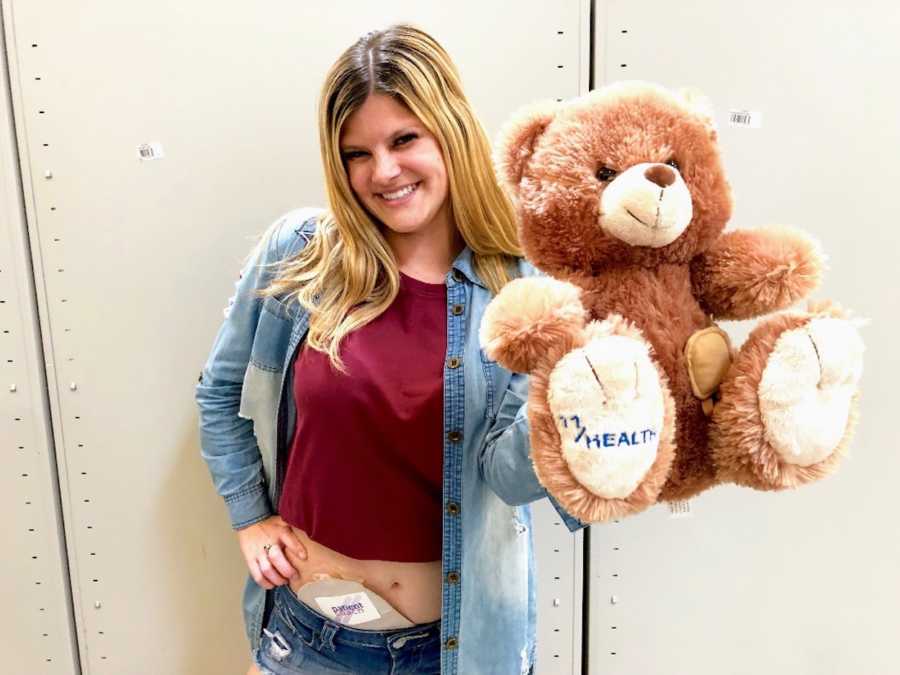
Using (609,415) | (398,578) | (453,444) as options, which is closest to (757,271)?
(609,415)

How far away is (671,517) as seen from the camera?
1124 mm

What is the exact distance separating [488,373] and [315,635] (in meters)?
0.42

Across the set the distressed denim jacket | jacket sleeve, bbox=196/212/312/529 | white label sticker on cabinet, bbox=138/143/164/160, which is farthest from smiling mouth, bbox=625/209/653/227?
white label sticker on cabinet, bbox=138/143/164/160

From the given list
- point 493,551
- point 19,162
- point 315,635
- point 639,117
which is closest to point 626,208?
point 639,117

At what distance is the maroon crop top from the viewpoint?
83 centimetres

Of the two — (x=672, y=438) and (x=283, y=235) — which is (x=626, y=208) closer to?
(x=672, y=438)

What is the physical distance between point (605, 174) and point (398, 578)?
60cm

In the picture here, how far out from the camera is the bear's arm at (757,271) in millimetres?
544

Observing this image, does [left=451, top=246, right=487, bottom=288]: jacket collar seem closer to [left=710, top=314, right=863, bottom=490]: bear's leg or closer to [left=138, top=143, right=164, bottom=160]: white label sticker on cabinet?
[left=710, top=314, right=863, bottom=490]: bear's leg

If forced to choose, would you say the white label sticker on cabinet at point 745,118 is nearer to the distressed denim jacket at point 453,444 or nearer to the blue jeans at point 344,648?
the distressed denim jacket at point 453,444

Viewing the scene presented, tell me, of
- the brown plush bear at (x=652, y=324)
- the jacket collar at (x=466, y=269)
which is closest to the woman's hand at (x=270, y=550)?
the jacket collar at (x=466, y=269)

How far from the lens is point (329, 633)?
34.7 inches

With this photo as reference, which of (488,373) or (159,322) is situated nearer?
(488,373)

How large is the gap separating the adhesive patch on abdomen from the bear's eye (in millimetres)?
136
